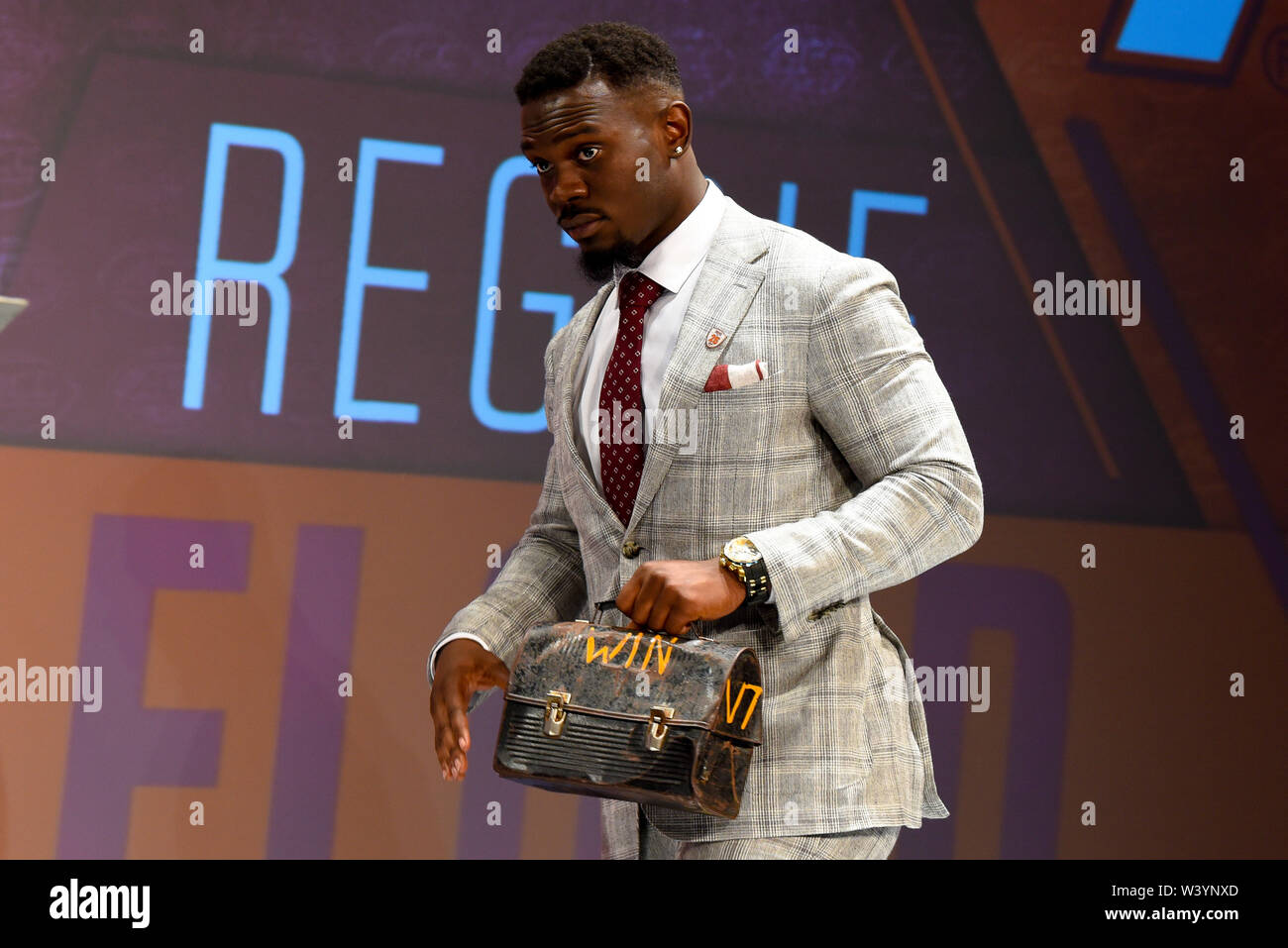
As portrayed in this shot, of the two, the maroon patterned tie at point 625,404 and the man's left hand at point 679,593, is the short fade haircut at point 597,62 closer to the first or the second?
the maroon patterned tie at point 625,404

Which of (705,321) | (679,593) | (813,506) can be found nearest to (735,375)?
(705,321)

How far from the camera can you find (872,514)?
6.02 ft

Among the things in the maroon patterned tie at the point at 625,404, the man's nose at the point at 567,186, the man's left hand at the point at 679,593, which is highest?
the man's nose at the point at 567,186

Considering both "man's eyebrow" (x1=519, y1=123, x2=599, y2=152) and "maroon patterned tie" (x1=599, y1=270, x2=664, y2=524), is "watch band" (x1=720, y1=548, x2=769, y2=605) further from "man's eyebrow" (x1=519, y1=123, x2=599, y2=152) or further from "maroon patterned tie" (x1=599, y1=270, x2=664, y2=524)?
"man's eyebrow" (x1=519, y1=123, x2=599, y2=152)

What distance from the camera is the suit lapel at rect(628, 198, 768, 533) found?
1937 millimetres

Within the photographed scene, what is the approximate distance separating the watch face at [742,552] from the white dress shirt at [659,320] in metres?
0.25

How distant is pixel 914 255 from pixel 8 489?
278cm

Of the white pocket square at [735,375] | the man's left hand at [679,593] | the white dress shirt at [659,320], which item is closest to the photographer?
the man's left hand at [679,593]

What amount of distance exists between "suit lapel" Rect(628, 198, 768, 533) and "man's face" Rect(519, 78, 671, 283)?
12cm

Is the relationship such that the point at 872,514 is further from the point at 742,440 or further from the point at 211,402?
the point at 211,402

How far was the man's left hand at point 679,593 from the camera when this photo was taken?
175 centimetres

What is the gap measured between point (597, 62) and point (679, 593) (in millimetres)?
825

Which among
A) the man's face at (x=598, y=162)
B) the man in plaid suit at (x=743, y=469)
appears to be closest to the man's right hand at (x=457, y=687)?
the man in plaid suit at (x=743, y=469)

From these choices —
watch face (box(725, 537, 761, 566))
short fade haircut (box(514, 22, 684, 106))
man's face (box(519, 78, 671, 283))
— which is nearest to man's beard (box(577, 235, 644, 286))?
man's face (box(519, 78, 671, 283))
